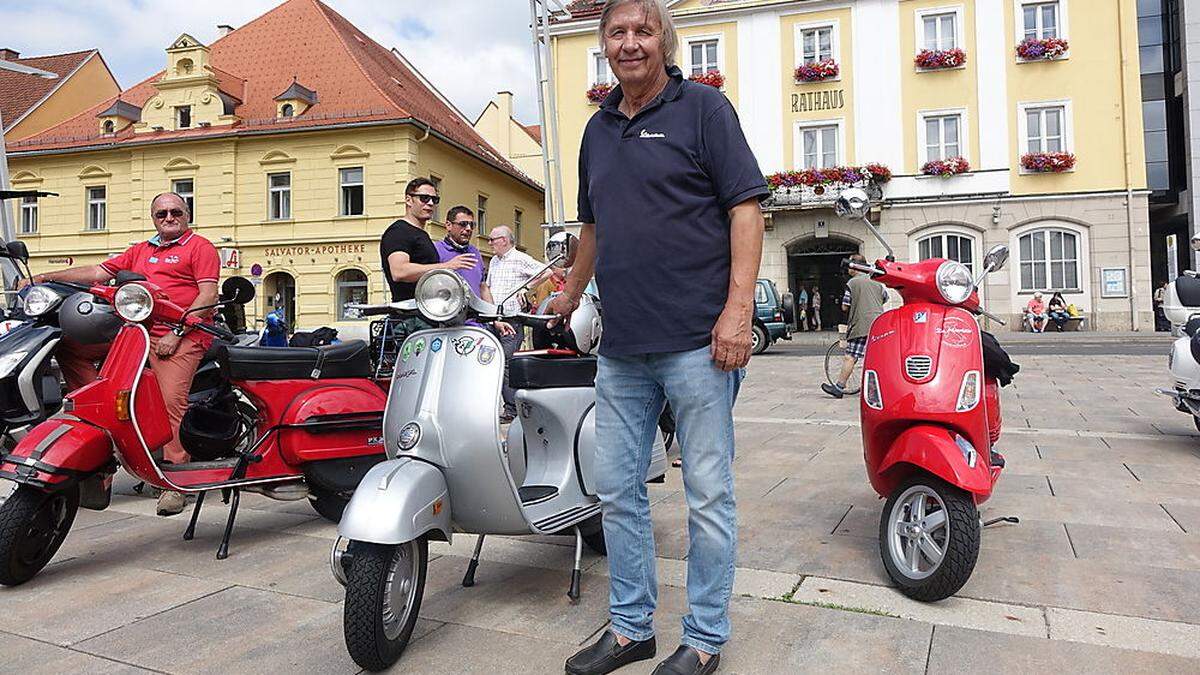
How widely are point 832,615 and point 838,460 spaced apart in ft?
9.44

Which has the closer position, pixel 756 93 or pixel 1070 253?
pixel 1070 253

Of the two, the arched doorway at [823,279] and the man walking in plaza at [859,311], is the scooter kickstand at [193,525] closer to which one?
the man walking in plaza at [859,311]

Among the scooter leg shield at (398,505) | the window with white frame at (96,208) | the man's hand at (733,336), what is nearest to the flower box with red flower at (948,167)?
the man's hand at (733,336)

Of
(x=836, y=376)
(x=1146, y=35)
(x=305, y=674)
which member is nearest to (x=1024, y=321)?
(x=1146, y=35)

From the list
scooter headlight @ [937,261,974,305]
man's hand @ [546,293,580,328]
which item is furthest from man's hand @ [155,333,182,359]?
scooter headlight @ [937,261,974,305]

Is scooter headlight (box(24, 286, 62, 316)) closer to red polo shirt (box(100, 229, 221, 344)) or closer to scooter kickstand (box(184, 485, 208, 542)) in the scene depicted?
red polo shirt (box(100, 229, 221, 344))

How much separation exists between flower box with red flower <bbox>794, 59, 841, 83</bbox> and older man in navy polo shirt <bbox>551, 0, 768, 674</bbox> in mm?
24250

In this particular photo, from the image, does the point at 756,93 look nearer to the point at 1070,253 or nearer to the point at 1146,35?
the point at 1070,253

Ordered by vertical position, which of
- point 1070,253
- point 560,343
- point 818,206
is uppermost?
point 818,206

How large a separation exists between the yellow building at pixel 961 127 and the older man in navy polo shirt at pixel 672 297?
23150 mm

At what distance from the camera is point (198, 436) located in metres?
4.43

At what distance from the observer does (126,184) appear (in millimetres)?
29141

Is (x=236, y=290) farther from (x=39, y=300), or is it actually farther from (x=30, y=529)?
(x=30, y=529)

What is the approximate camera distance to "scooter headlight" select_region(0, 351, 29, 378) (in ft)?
A: 14.1
